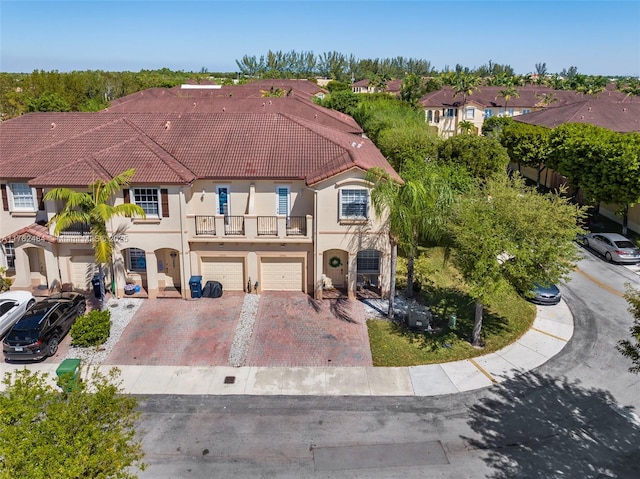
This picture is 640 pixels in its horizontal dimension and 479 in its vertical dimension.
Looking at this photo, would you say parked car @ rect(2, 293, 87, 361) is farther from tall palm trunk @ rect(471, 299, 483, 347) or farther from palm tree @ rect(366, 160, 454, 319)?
tall palm trunk @ rect(471, 299, 483, 347)

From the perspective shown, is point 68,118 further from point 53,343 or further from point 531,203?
point 531,203

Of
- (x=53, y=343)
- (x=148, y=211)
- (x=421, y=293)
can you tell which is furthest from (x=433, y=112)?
(x=53, y=343)

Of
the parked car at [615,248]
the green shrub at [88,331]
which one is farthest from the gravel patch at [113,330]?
the parked car at [615,248]

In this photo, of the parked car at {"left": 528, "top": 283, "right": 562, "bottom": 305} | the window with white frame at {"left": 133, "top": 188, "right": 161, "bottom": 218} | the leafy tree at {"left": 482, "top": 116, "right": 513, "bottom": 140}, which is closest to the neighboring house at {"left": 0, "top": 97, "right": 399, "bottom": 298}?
the window with white frame at {"left": 133, "top": 188, "right": 161, "bottom": 218}

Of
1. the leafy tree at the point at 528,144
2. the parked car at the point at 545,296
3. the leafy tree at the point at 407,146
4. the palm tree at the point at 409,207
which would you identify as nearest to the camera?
the palm tree at the point at 409,207

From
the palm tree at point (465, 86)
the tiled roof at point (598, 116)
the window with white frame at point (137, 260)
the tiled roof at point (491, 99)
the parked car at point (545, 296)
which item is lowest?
the parked car at point (545, 296)

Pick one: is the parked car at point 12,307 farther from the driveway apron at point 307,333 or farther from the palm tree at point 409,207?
the palm tree at point 409,207
